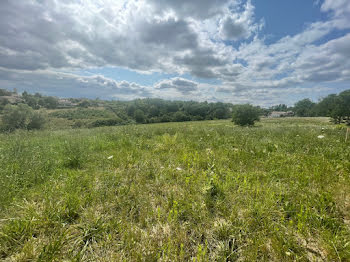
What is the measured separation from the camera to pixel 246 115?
1529 inches

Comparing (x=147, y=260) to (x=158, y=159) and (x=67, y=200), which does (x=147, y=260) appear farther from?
(x=158, y=159)

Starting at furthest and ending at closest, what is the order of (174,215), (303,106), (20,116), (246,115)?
(303,106), (246,115), (20,116), (174,215)

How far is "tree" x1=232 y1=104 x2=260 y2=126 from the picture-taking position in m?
38.3

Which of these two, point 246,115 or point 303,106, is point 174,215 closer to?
point 246,115

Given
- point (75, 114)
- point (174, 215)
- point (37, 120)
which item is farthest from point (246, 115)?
point (75, 114)

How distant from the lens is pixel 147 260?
5.08ft

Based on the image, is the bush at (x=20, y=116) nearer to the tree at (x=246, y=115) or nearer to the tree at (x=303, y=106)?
the tree at (x=246, y=115)

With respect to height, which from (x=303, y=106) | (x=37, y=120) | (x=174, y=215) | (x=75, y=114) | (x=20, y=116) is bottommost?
(x=75, y=114)

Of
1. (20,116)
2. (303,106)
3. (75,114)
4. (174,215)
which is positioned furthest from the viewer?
(303,106)

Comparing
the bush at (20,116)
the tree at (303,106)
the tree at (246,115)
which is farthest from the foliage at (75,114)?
the tree at (303,106)

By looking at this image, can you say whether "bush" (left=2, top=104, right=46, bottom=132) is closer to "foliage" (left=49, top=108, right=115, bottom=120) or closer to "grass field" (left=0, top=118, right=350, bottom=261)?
"grass field" (left=0, top=118, right=350, bottom=261)

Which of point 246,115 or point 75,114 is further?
point 75,114

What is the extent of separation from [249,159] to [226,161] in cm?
71

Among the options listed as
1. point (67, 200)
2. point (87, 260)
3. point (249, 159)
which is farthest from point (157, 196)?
point (249, 159)
